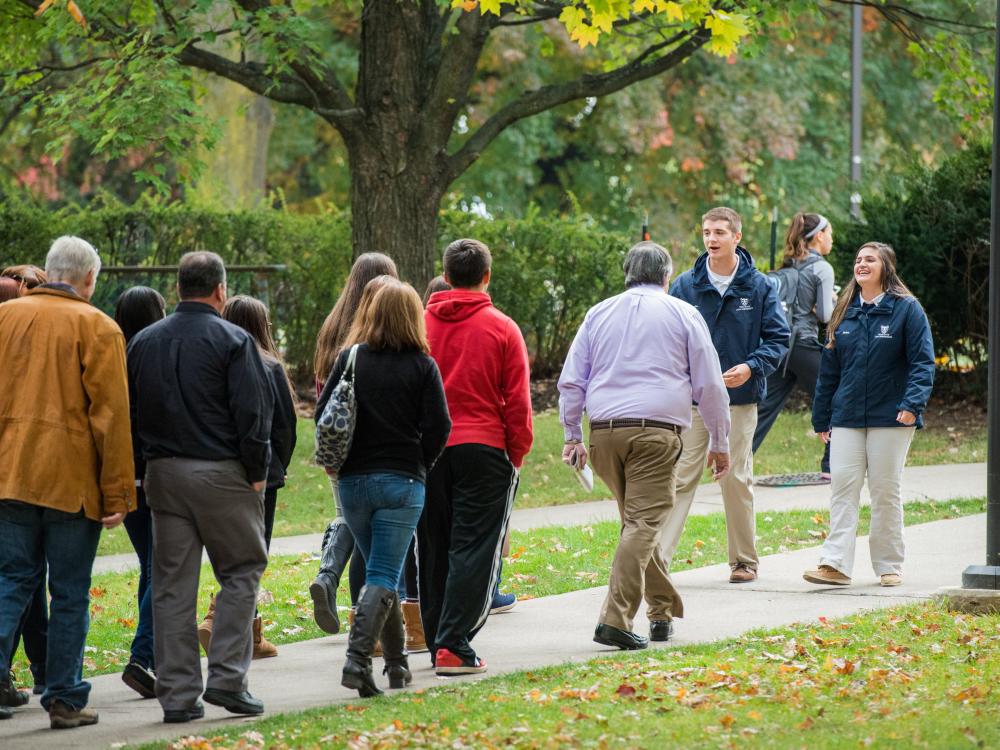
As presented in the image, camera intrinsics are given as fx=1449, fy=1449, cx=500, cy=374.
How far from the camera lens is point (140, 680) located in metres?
6.27

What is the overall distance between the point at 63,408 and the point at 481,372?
1821 millimetres

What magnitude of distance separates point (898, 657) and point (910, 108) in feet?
83.8

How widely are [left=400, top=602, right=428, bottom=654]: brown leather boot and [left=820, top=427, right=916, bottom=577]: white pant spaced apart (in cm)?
255

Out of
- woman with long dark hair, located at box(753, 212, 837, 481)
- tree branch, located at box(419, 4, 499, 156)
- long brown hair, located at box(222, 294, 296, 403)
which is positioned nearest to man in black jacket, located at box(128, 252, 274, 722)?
long brown hair, located at box(222, 294, 296, 403)

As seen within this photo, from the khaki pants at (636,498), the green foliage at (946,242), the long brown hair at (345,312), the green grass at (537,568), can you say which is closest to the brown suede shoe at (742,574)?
the green grass at (537,568)

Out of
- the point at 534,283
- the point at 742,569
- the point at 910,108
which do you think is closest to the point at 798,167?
the point at 910,108

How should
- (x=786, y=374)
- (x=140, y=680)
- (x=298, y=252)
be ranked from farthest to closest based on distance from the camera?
(x=298, y=252) → (x=786, y=374) → (x=140, y=680)

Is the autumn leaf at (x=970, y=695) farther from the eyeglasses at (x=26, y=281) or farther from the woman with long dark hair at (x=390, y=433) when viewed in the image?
the eyeglasses at (x=26, y=281)

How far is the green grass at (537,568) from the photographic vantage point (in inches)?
305

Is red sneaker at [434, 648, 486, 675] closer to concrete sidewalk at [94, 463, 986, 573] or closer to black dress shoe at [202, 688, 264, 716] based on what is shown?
black dress shoe at [202, 688, 264, 716]

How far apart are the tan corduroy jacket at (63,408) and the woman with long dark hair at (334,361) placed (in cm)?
111

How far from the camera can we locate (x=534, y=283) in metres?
17.5

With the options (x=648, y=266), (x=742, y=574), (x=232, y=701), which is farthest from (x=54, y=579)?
(x=742, y=574)

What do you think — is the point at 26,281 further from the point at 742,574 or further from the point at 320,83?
the point at 320,83
